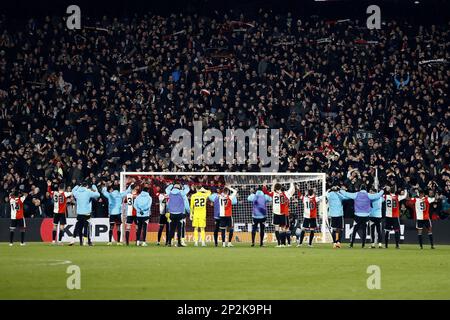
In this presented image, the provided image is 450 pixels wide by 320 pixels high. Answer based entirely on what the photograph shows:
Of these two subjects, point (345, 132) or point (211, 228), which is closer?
point (211, 228)

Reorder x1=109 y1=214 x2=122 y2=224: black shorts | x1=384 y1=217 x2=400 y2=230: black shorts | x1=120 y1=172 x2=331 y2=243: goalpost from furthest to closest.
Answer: x1=120 y1=172 x2=331 y2=243: goalpost → x1=109 y1=214 x2=122 y2=224: black shorts → x1=384 y1=217 x2=400 y2=230: black shorts

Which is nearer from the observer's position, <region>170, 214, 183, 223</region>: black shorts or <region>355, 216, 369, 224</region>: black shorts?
<region>170, 214, 183, 223</region>: black shorts

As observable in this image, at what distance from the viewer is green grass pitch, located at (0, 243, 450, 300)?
16375 mm

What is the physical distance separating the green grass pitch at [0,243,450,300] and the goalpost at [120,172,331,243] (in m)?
5.41

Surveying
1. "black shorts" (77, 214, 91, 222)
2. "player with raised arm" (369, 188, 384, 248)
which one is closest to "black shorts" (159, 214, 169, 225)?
"black shorts" (77, 214, 91, 222)

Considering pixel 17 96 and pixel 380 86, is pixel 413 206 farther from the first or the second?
pixel 17 96

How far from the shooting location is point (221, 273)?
20234 mm

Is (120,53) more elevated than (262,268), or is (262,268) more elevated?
(120,53)

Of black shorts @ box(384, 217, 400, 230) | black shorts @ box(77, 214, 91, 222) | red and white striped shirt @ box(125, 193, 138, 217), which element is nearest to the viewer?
black shorts @ box(77, 214, 91, 222)

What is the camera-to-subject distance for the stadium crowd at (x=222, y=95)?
36.9m

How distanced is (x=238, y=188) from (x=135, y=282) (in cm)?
1757

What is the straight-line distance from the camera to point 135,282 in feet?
59.4

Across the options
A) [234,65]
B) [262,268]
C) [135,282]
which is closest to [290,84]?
[234,65]

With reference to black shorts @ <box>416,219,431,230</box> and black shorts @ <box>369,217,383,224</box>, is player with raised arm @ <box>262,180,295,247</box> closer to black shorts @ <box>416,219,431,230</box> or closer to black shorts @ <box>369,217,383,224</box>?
black shorts @ <box>369,217,383,224</box>
